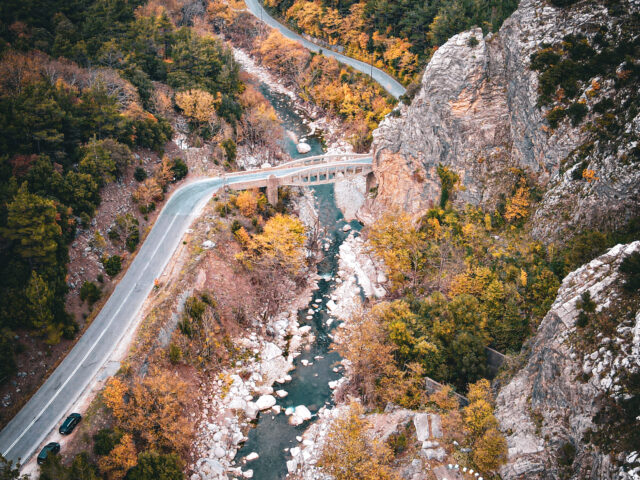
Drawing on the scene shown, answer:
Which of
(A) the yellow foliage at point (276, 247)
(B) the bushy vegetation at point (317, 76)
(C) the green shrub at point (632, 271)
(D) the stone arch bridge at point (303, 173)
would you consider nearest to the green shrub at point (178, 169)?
(D) the stone arch bridge at point (303, 173)

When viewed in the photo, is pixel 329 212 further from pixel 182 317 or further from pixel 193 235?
pixel 182 317

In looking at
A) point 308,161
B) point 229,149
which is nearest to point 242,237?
point 229,149

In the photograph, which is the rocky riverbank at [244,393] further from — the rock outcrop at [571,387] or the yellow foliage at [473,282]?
the rock outcrop at [571,387]

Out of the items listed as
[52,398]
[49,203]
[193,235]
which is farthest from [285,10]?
[52,398]

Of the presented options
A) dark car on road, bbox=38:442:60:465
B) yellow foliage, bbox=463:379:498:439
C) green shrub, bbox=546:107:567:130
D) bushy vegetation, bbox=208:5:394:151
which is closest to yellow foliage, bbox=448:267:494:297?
yellow foliage, bbox=463:379:498:439

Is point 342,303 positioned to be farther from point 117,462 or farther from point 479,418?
point 117,462

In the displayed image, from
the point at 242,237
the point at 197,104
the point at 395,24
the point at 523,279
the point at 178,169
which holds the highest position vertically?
the point at 395,24

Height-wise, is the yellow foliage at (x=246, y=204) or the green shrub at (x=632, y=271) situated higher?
the yellow foliage at (x=246, y=204)
